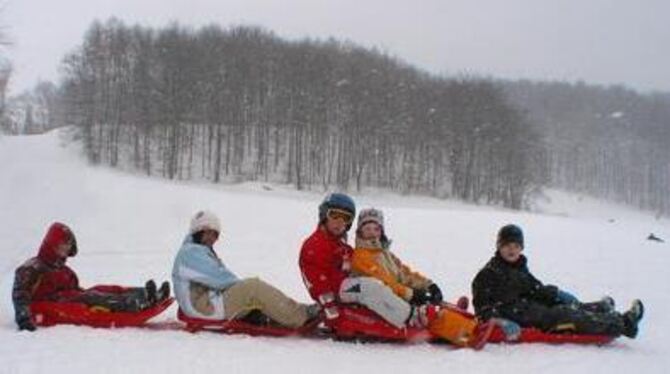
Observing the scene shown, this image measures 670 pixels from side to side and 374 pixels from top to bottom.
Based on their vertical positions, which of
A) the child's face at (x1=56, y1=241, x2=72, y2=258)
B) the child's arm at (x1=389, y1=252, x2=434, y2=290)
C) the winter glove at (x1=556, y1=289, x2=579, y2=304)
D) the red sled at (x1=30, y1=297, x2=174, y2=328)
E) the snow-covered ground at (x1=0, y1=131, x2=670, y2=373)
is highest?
the child's face at (x1=56, y1=241, x2=72, y2=258)

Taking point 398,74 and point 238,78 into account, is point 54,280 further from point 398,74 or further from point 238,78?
point 398,74

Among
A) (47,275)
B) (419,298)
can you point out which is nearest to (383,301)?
(419,298)

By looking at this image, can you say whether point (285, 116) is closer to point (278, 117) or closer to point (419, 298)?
point (278, 117)

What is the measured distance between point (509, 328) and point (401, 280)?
48.4 inches

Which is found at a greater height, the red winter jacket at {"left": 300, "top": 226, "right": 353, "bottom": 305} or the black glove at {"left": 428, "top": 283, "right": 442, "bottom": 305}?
the red winter jacket at {"left": 300, "top": 226, "right": 353, "bottom": 305}

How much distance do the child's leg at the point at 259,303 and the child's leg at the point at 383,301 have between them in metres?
0.74

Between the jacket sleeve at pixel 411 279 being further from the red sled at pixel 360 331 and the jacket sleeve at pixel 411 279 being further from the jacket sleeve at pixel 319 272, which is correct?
the jacket sleeve at pixel 319 272

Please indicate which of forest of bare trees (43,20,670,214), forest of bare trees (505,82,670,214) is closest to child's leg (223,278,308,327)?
forest of bare trees (43,20,670,214)

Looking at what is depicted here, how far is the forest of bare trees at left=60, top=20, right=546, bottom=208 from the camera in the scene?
69812mm

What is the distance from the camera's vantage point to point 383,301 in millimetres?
7664

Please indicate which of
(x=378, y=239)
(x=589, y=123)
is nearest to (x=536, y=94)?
(x=589, y=123)

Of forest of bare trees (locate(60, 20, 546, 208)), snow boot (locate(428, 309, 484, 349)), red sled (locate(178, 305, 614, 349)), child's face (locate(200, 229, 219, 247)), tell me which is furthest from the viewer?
forest of bare trees (locate(60, 20, 546, 208))

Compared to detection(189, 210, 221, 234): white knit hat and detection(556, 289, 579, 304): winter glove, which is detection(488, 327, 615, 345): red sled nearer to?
detection(556, 289, 579, 304): winter glove

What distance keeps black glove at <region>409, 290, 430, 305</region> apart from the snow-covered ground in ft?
2.06
